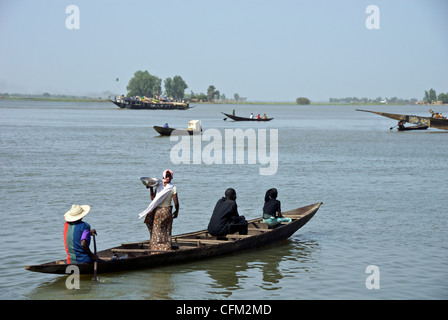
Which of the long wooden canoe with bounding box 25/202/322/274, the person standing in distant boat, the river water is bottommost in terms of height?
the river water

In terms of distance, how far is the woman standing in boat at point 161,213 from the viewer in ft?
38.6

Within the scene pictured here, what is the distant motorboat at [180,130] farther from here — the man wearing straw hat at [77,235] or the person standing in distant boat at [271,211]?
the man wearing straw hat at [77,235]

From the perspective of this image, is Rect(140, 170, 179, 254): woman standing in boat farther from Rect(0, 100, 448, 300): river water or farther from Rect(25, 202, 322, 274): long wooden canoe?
Rect(0, 100, 448, 300): river water

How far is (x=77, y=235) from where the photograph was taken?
34.8 feet

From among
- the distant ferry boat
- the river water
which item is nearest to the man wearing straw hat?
the river water

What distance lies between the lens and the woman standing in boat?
38.6ft

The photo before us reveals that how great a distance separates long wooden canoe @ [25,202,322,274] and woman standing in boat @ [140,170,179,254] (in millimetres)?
224

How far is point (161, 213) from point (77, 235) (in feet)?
6.22

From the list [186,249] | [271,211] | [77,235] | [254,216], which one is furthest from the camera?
[254,216]

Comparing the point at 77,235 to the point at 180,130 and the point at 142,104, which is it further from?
the point at 142,104

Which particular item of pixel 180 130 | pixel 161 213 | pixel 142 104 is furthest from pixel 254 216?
pixel 142 104

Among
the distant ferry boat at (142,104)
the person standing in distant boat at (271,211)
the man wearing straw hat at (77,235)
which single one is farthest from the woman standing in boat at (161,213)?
the distant ferry boat at (142,104)

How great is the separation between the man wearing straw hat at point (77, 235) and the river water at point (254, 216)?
56 centimetres
